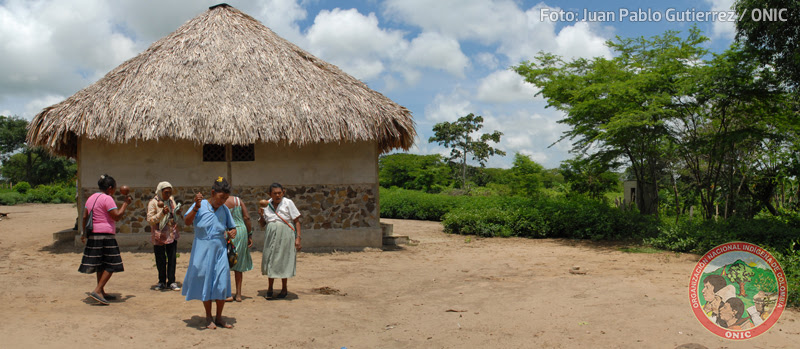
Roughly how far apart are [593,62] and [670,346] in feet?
31.1

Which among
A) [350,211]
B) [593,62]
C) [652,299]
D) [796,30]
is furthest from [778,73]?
[350,211]

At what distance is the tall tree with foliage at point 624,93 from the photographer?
10594 mm

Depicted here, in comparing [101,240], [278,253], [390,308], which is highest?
[101,240]

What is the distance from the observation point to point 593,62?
1254 centimetres

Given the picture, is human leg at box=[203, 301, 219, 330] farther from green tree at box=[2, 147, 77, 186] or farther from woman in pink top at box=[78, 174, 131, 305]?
green tree at box=[2, 147, 77, 186]

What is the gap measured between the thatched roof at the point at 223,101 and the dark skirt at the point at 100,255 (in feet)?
12.1

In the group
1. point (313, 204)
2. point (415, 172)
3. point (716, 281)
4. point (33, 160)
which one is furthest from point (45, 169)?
point (716, 281)

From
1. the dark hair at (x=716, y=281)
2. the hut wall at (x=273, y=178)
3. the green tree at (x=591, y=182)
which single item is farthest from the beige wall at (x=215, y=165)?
the green tree at (x=591, y=182)

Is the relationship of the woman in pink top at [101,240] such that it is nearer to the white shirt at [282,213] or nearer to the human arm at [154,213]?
the human arm at [154,213]

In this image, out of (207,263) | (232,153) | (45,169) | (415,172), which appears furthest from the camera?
(45,169)

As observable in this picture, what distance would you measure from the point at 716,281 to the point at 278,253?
5.39 metres

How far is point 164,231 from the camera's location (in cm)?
636

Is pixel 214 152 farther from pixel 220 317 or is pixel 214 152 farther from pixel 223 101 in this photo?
pixel 220 317

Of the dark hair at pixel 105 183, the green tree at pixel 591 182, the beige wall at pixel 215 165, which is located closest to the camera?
the dark hair at pixel 105 183
